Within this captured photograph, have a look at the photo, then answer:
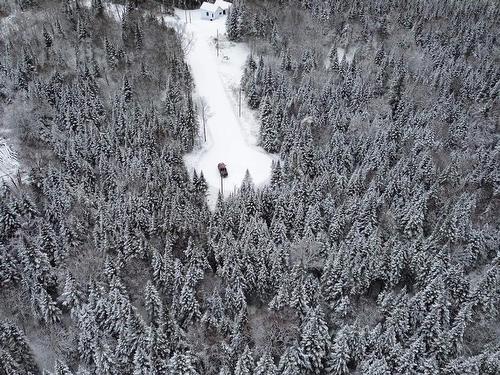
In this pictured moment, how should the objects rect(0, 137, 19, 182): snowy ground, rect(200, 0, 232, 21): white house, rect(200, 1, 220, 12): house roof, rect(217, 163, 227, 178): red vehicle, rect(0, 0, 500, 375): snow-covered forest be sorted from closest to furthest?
1. rect(0, 0, 500, 375): snow-covered forest
2. rect(0, 137, 19, 182): snowy ground
3. rect(217, 163, 227, 178): red vehicle
4. rect(200, 1, 220, 12): house roof
5. rect(200, 0, 232, 21): white house

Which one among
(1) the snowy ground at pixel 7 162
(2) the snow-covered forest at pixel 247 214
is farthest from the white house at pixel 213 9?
(1) the snowy ground at pixel 7 162

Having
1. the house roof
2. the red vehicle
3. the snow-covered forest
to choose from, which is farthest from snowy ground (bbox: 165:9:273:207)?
the snow-covered forest

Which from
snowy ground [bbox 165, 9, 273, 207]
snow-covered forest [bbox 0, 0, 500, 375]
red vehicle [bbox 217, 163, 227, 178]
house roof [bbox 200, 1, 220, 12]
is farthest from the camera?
house roof [bbox 200, 1, 220, 12]

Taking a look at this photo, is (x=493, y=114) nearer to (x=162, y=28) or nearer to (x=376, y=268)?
(x=376, y=268)

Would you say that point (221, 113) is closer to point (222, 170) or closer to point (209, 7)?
A: point (222, 170)

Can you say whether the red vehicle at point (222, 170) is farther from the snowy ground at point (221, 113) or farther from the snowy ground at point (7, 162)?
the snowy ground at point (7, 162)

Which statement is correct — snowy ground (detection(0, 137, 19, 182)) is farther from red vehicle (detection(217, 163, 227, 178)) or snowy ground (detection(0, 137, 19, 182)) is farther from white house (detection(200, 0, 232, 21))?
white house (detection(200, 0, 232, 21))

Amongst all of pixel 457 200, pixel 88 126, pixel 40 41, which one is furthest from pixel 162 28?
pixel 457 200
